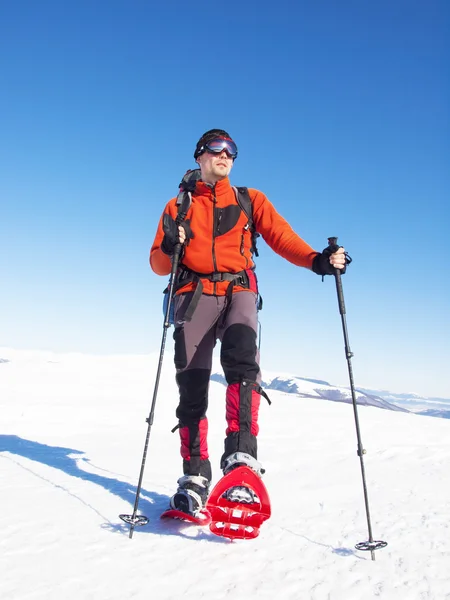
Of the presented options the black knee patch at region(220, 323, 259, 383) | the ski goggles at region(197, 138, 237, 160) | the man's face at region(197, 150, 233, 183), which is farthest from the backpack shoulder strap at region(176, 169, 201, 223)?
the black knee patch at region(220, 323, 259, 383)

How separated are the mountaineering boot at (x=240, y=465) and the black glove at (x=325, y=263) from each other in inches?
66.0

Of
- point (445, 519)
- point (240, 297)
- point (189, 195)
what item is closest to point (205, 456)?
point (240, 297)

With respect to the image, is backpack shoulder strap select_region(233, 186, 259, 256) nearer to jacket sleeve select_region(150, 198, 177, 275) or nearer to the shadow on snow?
jacket sleeve select_region(150, 198, 177, 275)

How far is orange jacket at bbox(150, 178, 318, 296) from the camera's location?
4.27 metres

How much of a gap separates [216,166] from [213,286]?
1294 millimetres

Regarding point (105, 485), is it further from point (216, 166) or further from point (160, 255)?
point (216, 166)

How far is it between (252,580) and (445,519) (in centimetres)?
205

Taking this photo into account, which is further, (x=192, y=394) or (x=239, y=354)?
(x=192, y=394)

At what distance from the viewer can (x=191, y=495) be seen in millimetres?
3729

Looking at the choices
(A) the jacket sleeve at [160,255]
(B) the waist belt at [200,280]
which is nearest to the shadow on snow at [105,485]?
(B) the waist belt at [200,280]

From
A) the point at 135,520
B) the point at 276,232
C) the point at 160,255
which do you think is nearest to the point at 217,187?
the point at 276,232

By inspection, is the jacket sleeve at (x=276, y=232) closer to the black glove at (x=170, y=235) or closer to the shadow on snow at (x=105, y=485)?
the black glove at (x=170, y=235)

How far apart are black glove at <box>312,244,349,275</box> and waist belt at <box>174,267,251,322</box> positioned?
0.71 metres

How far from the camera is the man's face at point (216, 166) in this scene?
461 cm
